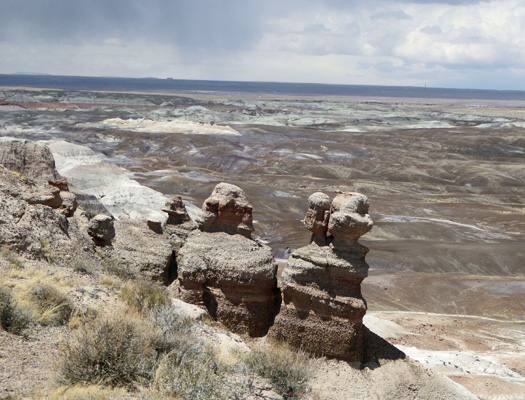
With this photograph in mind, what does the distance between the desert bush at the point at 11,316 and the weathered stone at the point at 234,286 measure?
3.56 m

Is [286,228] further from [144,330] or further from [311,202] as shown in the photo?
[144,330]

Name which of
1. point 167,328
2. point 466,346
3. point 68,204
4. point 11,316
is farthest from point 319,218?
point 466,346

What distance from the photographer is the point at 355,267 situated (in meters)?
10.1

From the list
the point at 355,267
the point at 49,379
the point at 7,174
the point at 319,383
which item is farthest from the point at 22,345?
the point at 7,174

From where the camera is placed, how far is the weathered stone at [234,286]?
1063 cm

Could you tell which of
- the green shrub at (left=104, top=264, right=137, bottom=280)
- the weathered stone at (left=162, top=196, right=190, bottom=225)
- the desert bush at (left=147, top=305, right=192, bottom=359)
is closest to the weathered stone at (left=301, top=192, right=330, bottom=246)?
the desert bush at (left=147, top=305, right=192, bottom=359)

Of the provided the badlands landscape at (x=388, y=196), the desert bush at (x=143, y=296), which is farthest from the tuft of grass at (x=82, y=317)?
the badlands landscape at (x=388, y=196)

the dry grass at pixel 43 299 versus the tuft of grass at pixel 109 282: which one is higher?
the dry grass at pixel 43 299

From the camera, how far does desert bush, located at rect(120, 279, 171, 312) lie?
30.8ft

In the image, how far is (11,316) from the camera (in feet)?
24.5

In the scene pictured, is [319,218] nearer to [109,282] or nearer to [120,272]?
[109,282]

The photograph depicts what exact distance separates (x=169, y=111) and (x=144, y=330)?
98.8 meters

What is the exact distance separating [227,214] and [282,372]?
4.12m

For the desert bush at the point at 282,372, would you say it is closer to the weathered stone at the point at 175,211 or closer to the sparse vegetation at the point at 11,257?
the sparse vegetation at the point at 11,257
